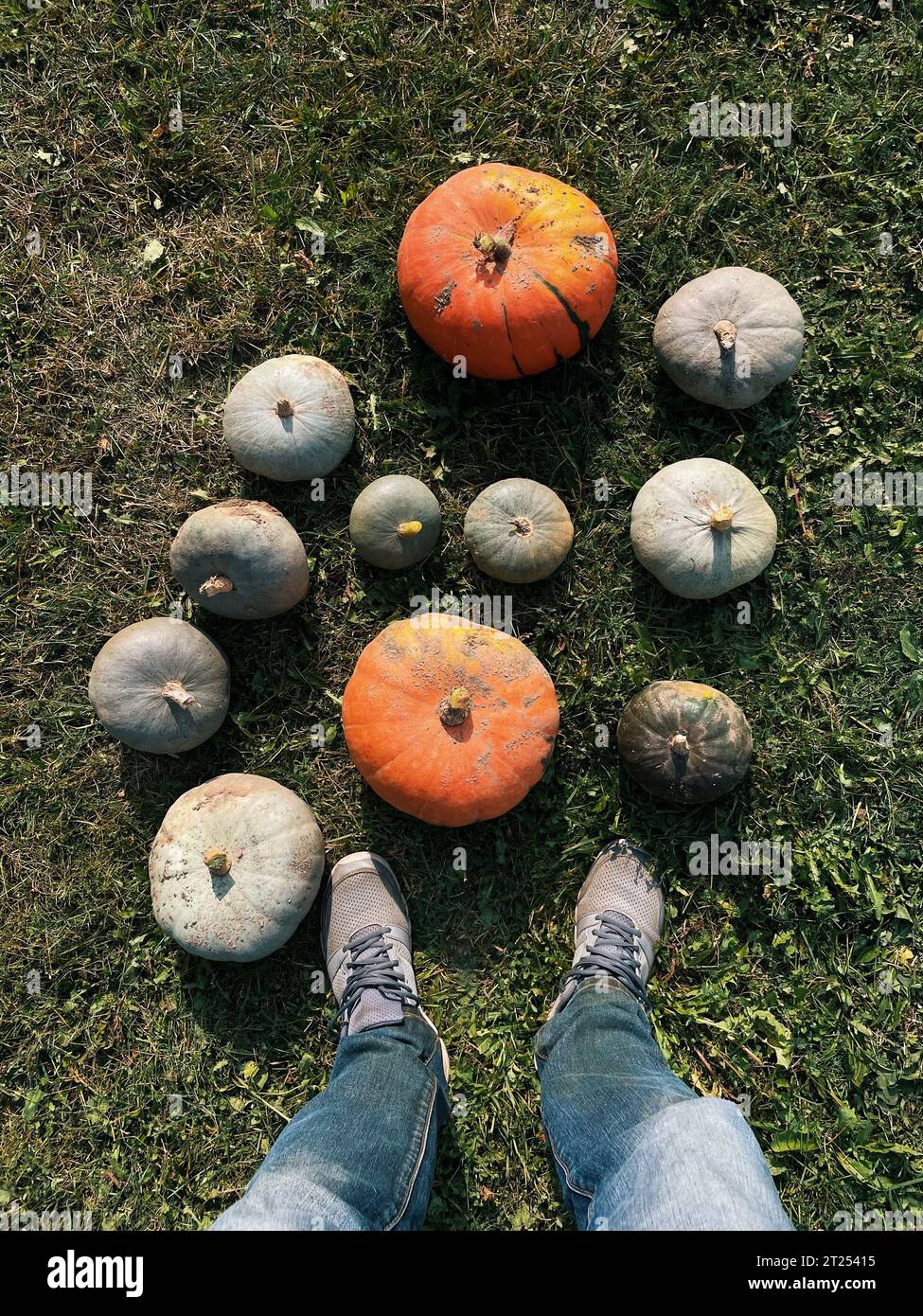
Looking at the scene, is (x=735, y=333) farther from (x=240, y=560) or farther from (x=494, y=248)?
(x=240, y=560)

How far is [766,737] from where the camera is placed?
14.8ft

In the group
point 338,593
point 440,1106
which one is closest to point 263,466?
point 338,593

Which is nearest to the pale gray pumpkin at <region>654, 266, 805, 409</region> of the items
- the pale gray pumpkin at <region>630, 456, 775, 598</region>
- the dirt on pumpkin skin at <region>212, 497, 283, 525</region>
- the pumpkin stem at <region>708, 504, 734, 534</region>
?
the pale gray pumpkin at <region>630, 456, 775, 598</region>

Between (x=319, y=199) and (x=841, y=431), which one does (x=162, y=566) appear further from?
(x=841, y=431)

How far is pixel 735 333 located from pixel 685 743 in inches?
81.5

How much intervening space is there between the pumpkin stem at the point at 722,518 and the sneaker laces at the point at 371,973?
105 inches

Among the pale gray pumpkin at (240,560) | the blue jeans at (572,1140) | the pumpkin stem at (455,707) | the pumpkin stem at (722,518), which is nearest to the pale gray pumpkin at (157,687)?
the pale gray pumpkin at (240,560)

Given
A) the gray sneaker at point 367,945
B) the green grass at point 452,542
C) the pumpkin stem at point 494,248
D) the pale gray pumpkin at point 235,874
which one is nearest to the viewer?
the pumpkin stem at point 494,248

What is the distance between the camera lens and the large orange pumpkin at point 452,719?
12.8 ft

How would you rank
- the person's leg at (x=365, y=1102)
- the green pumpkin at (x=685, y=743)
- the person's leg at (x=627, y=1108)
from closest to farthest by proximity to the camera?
the person's leg at (x=627, y=1108) < the person's leg at (x=365, y=1102) < the green pumpkin at (x=685, y=743)

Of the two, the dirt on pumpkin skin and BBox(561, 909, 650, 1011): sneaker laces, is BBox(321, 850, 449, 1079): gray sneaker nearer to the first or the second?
BBox(561, 909, 650, 1011): sneaker laces

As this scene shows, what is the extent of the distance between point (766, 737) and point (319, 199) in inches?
153

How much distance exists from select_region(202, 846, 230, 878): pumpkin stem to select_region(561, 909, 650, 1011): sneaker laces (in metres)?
1.87

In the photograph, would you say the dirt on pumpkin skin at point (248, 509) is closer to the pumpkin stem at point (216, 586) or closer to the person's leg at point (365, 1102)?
the pumpkin stem at point (216, 586)
